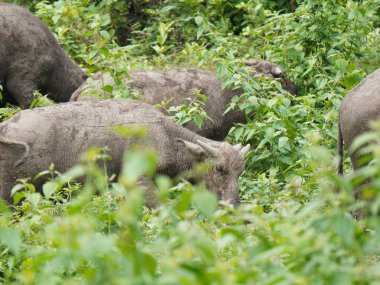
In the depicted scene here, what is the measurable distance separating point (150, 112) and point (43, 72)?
8.81 feet

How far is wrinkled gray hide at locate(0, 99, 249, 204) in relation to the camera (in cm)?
772

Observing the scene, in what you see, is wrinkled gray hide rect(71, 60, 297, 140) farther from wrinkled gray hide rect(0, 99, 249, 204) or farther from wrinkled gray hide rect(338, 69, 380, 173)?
wrinkled gray hide rect(338, 69, 380, 173)

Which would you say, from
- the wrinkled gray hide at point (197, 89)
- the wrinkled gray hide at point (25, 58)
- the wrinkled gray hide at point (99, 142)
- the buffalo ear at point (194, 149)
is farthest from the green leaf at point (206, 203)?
the wrinkled gray hide at point (25, 58)

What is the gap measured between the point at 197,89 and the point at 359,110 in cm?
334

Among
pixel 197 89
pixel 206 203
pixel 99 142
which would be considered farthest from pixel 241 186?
pixel 206 203

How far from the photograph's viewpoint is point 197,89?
34.1ft

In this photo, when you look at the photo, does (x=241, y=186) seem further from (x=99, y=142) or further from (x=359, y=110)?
(x=359, y=110)

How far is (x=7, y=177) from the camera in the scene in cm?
772

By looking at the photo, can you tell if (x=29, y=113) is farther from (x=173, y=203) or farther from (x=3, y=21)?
(x=173, y=203)

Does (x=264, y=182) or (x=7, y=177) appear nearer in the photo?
(x=7, y=177)

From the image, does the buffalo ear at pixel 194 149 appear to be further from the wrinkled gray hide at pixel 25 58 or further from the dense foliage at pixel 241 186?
the wrinkled gray hide at pixel 25 58

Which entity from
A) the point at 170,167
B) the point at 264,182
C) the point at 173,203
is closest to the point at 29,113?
the point at 170,167

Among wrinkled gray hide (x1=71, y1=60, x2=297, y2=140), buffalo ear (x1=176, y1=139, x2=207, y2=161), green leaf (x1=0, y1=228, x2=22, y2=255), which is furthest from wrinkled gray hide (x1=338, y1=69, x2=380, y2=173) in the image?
green leaf (x1=0, y1=228, x2=22, y2=255)

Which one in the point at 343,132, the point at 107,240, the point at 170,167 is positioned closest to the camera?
the point at 107,240
